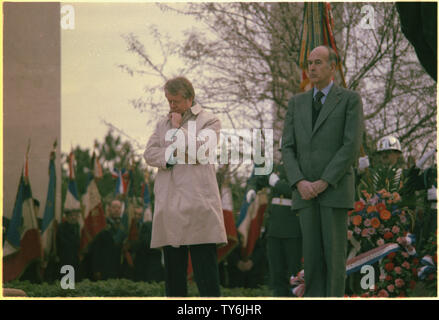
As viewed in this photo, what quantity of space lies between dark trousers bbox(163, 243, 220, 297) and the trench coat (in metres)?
0.07

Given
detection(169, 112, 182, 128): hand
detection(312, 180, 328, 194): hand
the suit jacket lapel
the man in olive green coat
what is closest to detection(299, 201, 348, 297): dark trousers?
the man in olive green coat

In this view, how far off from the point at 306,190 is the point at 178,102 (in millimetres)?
1114

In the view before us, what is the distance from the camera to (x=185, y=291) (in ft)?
17.6

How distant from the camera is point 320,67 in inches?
214

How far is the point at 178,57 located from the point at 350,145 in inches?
275

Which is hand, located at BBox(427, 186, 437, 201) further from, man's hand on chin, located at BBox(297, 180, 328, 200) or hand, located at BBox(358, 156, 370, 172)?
man's hand on chin, located at BBox(297, 180, 328, 200)

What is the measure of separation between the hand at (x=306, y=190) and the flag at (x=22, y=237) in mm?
5130

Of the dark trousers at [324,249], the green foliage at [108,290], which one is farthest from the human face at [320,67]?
the green foliage at [108,290]

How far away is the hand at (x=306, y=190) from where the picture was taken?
5.17 m

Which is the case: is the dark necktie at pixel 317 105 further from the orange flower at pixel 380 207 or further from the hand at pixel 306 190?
the orange flower at pixel 380 207

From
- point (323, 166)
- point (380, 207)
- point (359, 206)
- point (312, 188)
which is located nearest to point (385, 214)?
point (380, 207)

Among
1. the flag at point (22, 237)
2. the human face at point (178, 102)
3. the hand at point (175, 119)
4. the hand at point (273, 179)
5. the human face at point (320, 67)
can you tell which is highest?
the human face at point (320, 67)

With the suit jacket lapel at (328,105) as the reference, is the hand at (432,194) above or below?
below

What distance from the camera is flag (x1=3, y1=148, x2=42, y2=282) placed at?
9.63 m
